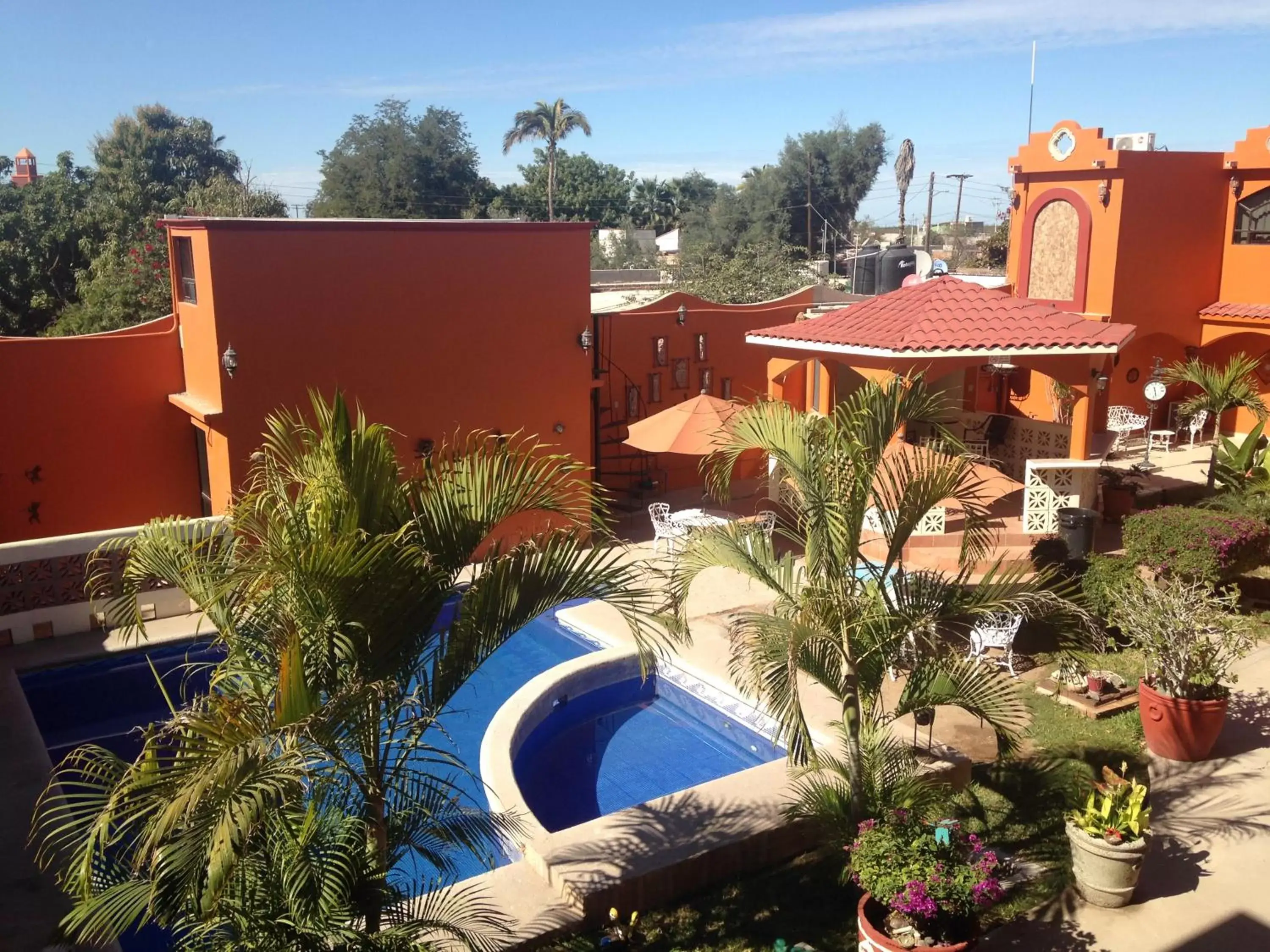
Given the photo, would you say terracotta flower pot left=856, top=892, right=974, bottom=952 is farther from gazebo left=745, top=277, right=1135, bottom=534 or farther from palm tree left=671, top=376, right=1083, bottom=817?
gazebo left=745, top=277, right=1135, bottom=534

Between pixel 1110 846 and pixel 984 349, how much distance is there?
8.54 metres

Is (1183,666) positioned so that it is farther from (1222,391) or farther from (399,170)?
(399,170)

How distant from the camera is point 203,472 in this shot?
15164 millimetres

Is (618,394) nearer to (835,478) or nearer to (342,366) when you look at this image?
(342,366)

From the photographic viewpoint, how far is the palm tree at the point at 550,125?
188 feet

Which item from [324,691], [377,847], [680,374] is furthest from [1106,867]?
[680,374]

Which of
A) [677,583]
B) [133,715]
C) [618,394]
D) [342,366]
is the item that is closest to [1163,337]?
[618,394]

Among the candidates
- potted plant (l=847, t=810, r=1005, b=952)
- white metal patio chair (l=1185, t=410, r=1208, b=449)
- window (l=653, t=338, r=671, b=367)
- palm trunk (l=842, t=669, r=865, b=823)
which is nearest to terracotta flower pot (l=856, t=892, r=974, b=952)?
potted plant (l=847, t=810, r=1005, b=952)

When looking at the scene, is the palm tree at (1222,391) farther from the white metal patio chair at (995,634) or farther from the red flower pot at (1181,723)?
the red flower pot at (1181,723)

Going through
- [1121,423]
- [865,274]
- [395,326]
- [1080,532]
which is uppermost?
[865,274]

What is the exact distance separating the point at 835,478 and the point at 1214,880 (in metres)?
4.05

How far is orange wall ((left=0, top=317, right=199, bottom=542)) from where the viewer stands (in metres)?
14.0

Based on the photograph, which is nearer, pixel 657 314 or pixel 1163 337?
pixel 657 314

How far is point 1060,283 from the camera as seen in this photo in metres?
22.4
